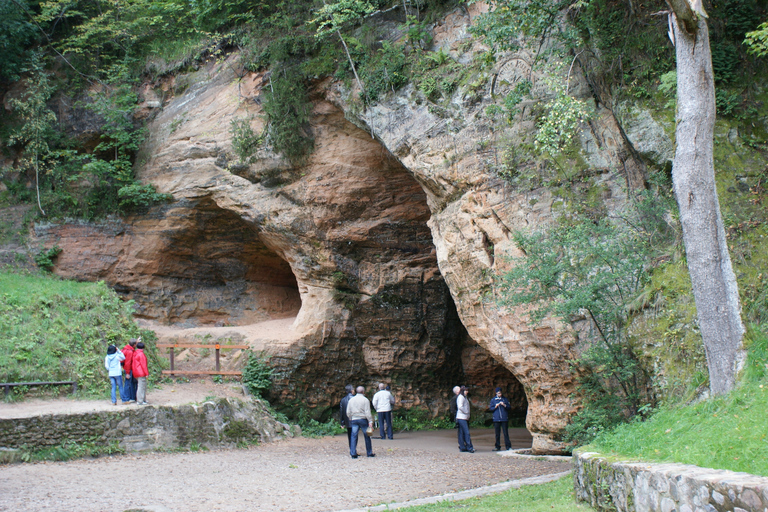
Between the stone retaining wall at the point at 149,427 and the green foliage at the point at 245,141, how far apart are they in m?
6.94

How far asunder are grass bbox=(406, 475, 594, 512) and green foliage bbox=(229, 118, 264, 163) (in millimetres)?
12003

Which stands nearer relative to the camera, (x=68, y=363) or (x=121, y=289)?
(x=68, y=363)

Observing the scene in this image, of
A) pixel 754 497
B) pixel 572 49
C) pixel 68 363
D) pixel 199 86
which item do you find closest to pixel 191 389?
pixel 68 363

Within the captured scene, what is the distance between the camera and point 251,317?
66.6ft

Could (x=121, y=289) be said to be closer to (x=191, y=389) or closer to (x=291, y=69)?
(x=191, y=389)

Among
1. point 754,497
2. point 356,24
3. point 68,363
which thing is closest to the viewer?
point 754,497

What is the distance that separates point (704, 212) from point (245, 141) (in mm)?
12471

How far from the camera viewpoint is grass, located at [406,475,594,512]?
5836 mm

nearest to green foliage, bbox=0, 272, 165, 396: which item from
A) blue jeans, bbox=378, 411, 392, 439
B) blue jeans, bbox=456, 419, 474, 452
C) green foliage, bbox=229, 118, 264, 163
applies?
green foliage, bbox=229, 118, 264, 163

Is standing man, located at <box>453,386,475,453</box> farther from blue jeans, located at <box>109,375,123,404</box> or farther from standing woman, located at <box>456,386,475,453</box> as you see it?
blue jeans, located at <box>109,375,123,404</box>

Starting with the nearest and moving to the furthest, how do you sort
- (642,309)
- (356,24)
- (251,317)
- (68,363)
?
(642,309)
(68,363)
(356,24)
(251,317)

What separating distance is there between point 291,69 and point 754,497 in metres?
14.7

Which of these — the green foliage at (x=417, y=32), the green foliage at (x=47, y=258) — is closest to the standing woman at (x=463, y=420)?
the green foliage at (x=417, y=32)

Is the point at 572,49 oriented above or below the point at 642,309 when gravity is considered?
above
